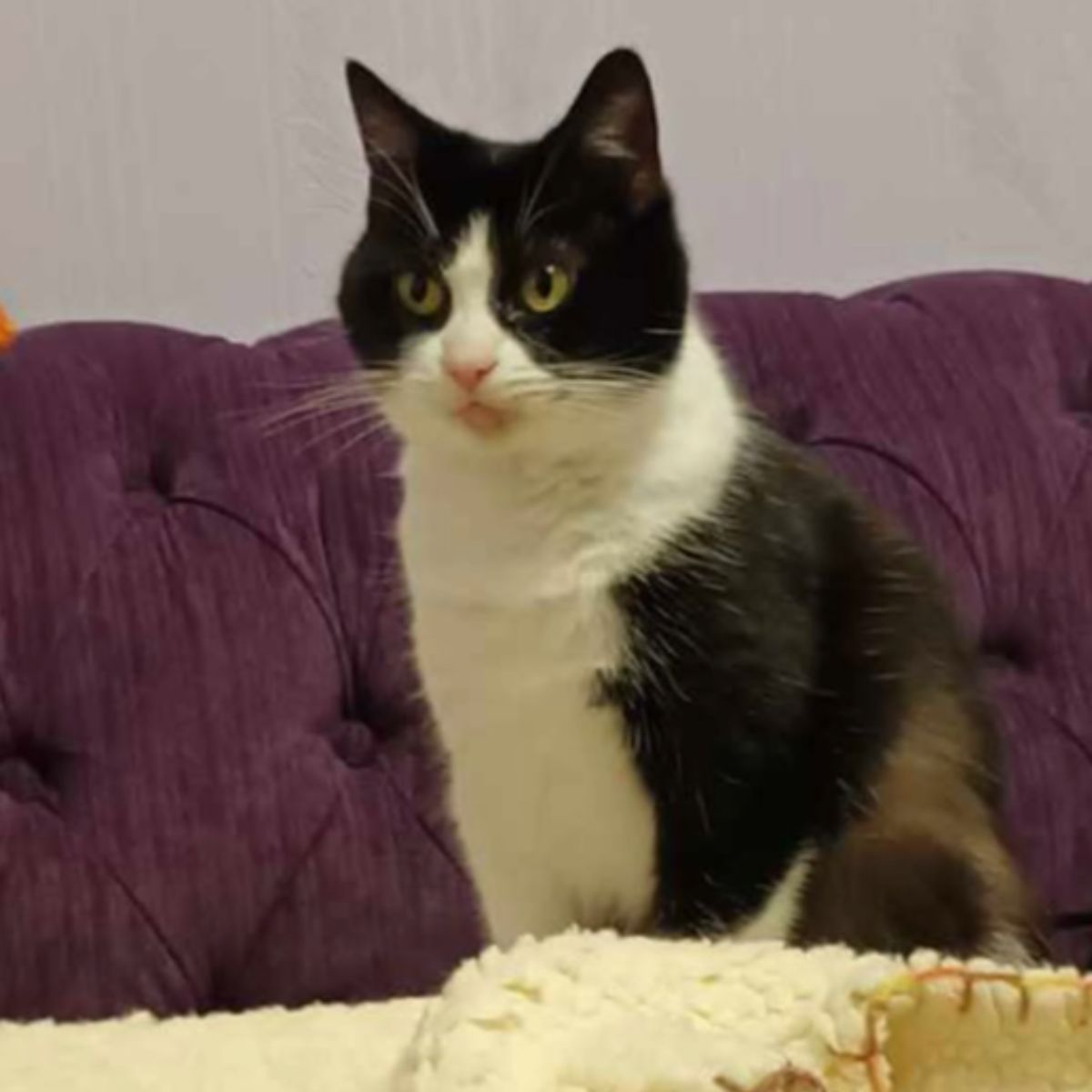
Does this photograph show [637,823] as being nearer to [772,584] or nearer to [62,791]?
[772,584]

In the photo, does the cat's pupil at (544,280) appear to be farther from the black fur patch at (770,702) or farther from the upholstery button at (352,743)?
the upholstery button at (352,743)

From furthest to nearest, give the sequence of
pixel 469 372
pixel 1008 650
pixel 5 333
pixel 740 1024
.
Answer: pixel 1008 650 < pixel 5 333 < pixel 469 372 < pixel 740 1024

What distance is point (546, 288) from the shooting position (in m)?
1.09

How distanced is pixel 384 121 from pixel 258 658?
0.40 meters

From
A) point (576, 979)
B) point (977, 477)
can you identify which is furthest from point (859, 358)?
point (576, 979)

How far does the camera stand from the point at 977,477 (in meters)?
1.46

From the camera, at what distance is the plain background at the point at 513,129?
1.55 metres

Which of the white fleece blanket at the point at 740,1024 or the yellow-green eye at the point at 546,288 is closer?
the white fleece blanket at the point at 740,1024

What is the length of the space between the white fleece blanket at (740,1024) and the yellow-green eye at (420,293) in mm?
393

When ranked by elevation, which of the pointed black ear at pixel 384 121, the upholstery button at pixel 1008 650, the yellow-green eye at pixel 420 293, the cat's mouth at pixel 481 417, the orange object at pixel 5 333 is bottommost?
the upholstery button at pixel 1008 650

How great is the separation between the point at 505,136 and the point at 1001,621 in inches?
22.4

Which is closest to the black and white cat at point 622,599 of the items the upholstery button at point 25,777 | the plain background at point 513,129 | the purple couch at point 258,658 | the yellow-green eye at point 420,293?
the yellow-green eye at point 420,293

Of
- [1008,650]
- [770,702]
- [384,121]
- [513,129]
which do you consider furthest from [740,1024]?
[513,129]

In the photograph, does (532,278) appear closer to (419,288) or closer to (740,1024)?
(419,288)
